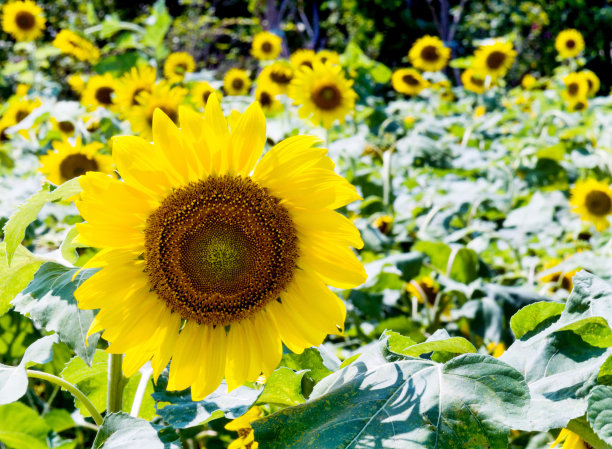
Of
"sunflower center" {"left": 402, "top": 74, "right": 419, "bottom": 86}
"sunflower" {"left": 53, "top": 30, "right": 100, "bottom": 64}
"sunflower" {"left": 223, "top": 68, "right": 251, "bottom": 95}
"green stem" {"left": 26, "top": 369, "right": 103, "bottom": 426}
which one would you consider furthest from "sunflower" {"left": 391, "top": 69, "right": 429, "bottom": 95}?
"green stem" {"left": 26, "top": 369, "right": 103, "bottom": 426}

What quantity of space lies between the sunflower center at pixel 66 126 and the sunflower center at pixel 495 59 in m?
3.75

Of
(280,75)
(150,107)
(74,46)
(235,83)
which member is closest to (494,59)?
(235,83)

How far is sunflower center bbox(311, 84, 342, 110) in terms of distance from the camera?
3.51 metres

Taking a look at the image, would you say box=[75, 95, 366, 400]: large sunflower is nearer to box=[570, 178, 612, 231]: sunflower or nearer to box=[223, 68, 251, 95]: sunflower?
box=[570, 178, 612, 231]: sunflower

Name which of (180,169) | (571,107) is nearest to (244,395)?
(180,169)

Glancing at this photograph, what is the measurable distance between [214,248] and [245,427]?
35 centimetres

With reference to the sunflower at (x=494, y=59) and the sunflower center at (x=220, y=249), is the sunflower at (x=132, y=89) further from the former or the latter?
the sunflower at (x=494, y=59)

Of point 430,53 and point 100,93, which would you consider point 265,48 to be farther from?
point 100,93

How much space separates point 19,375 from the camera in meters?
0.92

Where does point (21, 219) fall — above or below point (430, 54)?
above

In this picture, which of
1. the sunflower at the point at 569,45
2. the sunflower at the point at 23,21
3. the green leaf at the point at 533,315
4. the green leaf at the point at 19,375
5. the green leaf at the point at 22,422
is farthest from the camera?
the sunflower at the point at 569,45

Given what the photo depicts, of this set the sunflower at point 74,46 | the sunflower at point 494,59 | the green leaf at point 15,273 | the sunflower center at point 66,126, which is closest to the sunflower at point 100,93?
the sunflower center at point 66,126

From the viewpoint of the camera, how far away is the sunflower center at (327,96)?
3.51 meters

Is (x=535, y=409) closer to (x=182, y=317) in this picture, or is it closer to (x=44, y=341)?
(x=182, y=317)
